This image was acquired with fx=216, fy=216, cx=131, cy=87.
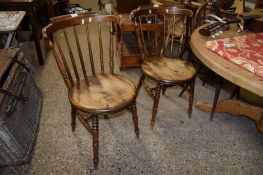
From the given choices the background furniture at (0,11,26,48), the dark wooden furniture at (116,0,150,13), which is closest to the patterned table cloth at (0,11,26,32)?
the background furniture at (0,11,26,48)

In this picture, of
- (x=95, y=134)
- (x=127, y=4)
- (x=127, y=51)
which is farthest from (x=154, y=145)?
(x=127, y=4)

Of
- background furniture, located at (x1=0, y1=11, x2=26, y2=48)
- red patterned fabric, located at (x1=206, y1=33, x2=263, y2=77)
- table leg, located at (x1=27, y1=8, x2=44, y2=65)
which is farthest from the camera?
table leg, located at (x1=27, y1=8, x2=44, y2=65)

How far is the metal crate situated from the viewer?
4.28 ft

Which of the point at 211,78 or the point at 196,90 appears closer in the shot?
the point at 196,90

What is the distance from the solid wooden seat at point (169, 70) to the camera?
5.13ft

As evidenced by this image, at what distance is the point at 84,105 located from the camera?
50.6 inches

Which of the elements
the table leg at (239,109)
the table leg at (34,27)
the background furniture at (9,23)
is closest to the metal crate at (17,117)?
the background furniture at (9,23)

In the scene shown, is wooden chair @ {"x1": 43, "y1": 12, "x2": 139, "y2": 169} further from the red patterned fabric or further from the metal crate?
the red patterned fabric

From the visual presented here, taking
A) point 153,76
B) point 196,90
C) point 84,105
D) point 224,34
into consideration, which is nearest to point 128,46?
point 196,90

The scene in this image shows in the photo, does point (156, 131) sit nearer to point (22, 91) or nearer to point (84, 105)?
point (84, 105)

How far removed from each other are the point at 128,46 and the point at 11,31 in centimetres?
139

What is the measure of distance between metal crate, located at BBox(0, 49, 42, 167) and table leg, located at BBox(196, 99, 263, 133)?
1.47 meters

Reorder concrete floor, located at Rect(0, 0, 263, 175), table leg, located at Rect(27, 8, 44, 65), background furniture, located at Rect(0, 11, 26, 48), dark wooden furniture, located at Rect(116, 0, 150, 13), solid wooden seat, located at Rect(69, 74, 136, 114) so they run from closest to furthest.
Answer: solid wooden seat, located at Rect(69, 74, 136, 114)
concrete floor, located at Rect(0, 0, 263, 175)
background furniture, located at Rect(0, 11, 26, 48)
table leg, located at Rect(27, 8, 44, 65)
dark wooden furniture, located at Rect(116, 0, 150, 13)

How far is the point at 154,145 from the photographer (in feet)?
5.43
